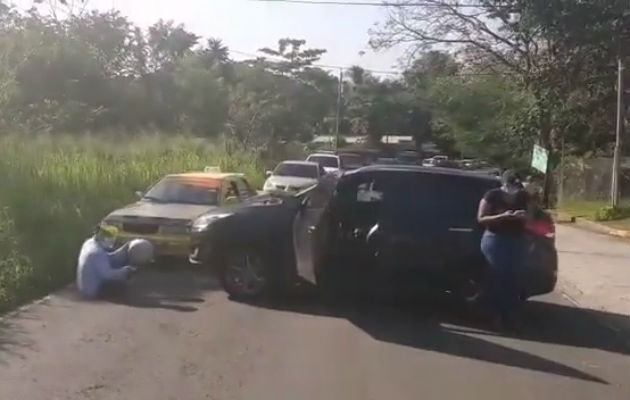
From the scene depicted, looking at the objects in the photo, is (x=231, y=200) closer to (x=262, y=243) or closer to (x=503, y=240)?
(x=262, y=243)

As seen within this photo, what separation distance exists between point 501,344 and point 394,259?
1740mm

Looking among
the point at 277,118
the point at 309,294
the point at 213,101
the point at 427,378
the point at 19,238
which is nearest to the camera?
the point at 427,378

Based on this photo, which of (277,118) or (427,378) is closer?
(427,378)

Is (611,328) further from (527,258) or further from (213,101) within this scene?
(213,101)

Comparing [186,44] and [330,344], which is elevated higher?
[186,44]

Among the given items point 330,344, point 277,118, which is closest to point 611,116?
point 277,118

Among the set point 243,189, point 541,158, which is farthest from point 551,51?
point 243,189

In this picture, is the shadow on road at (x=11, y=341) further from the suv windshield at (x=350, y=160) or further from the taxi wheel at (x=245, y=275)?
the suv windshield at (x=350, y=160)

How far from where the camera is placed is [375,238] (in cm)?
1136

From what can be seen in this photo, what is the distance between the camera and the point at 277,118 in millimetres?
58469

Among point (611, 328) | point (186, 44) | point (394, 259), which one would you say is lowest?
point (611, 328)

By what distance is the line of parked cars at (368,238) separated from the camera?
1133 centimetres

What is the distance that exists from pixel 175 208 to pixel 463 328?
5880 mm

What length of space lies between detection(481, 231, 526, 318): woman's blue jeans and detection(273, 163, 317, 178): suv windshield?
67.0ft
